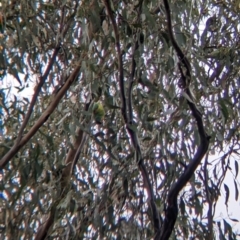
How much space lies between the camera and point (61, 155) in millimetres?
2398

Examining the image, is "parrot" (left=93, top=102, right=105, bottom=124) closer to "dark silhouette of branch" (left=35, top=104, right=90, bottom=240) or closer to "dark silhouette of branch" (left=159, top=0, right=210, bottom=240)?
"dark silhouette of branch" (left=35, top=104, right=90, bottom=240)

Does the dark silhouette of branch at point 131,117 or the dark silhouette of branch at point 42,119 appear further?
the dark silhouette of branch at point 42,119

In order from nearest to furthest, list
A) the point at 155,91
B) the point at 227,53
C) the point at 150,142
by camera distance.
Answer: the point at 155,91
the point at 150,142
the point at 227,53

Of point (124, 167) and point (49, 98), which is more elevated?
point (49, 98)

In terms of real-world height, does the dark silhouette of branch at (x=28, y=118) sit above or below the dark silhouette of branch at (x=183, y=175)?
above

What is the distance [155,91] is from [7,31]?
0.60 meters

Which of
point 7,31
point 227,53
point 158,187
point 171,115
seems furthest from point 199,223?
point 7,31

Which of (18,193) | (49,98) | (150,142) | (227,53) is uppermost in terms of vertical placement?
(227,53)

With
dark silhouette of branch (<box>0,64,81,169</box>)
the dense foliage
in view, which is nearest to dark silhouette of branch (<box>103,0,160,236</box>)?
the dense foliage

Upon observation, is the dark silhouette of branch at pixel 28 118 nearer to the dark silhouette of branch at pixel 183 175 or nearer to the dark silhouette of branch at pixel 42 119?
the dark silhouette of branch at pixel 42 119

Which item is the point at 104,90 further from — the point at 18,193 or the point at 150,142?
the point at 18,193

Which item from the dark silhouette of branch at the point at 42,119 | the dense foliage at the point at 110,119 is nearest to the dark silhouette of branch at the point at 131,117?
the dense foliage at the point at 110,119

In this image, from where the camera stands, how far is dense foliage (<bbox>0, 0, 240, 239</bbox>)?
7.00 ft

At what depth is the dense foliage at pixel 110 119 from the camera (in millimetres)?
2133
